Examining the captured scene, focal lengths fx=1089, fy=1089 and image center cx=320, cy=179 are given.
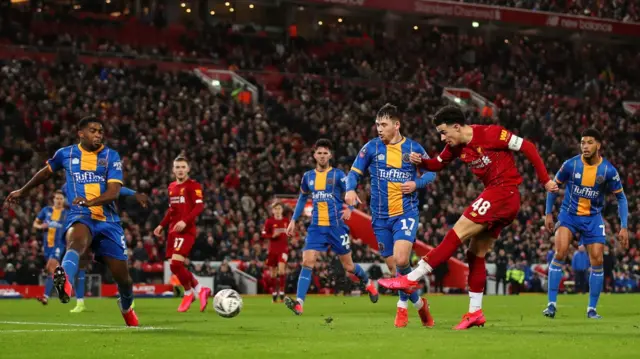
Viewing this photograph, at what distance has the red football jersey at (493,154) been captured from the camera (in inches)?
495

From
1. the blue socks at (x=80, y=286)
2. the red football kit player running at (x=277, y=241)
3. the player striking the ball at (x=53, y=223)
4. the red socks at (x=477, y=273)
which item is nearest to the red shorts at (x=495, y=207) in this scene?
the red socks at (x=477, y=273)

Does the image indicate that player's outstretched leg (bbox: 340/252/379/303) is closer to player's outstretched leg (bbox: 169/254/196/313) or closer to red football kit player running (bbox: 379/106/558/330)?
player's outstretched leg (bbox: 169/254/196/313)

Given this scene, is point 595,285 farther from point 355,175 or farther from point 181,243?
point 181,243

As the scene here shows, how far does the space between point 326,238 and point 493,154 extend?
24.9 ft

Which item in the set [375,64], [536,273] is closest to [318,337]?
[536,273]

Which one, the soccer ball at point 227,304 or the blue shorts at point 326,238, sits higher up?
the blue shorts at point 326,238

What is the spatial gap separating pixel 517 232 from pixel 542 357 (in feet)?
105

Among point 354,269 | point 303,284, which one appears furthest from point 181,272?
point 354,269

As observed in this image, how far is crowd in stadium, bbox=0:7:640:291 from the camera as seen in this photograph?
3369cm

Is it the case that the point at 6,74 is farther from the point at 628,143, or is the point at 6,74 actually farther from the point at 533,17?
the point at 533,17

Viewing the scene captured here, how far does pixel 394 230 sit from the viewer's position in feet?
47.5

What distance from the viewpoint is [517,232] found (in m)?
40.3

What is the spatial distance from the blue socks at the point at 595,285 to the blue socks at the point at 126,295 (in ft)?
24.7

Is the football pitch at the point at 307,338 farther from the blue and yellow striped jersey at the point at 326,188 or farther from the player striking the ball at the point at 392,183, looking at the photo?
the blue and yellow striped jersey at the point at 326,188
